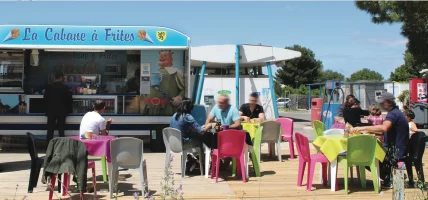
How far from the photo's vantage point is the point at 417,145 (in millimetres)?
6340

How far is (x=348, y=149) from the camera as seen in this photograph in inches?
239

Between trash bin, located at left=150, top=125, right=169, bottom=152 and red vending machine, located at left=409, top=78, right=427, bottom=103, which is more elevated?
red vending machine, located at left=409, top=78, right=427, bottom=103

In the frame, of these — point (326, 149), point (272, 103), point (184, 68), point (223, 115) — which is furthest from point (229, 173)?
point (272, 103)

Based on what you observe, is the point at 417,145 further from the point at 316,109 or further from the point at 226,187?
the point at 316,109

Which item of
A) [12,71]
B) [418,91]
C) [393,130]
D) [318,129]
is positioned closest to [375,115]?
[318,129]

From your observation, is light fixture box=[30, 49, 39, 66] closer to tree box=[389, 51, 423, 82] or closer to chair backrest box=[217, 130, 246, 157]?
chair backrest box=[217, 130, 246, 157]

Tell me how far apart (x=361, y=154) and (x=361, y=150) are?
0.05 m

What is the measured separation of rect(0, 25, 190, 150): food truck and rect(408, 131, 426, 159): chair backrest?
5343mm

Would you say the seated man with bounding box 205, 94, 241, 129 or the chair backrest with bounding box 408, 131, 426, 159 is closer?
the chair backrest with bounding box 408, 131, 426, 159

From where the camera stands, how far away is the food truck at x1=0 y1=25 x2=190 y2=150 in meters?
10.2

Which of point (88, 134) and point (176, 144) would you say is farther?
point (176, 144)

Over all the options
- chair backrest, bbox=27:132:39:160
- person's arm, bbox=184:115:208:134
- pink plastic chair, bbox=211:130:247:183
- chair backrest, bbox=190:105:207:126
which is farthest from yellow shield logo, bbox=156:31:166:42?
chair backrest, bbox=27:132:39:160

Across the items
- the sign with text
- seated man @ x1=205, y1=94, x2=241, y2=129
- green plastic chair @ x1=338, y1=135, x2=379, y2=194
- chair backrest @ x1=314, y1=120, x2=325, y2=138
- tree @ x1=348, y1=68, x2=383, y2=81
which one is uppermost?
tree @ x1=348, y1=68, x2=383, y2=81

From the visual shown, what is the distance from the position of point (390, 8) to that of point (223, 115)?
26.1 feet
